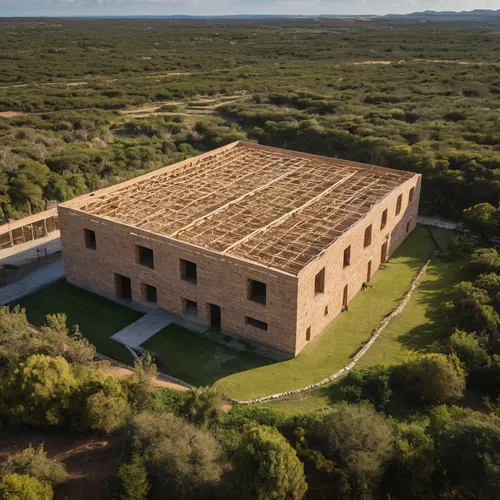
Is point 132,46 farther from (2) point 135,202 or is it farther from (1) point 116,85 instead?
(2) point 135,202

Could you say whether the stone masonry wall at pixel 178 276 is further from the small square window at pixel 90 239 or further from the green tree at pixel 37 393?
the green tree at pixel 37 393

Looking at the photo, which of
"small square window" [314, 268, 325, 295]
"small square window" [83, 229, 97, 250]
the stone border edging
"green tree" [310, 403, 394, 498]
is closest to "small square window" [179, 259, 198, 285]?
"small square window" [83, 229, 97, 250]

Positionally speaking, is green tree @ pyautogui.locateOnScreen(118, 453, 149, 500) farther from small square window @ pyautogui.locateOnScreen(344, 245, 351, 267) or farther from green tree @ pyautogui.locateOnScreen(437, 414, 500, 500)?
small square window @ pyautogui.locateOnScreen(344, 245, 351, 267)

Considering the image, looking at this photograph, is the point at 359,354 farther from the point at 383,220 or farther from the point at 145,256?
the point at 145,256

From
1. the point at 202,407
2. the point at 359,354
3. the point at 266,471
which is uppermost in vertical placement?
the point at 266,471

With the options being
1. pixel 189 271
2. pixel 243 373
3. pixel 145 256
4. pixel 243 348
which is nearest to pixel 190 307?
pixel 189 271

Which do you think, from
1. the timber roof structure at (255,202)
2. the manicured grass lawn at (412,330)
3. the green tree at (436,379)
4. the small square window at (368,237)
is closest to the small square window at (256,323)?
the timber roof structure at (255,202)
